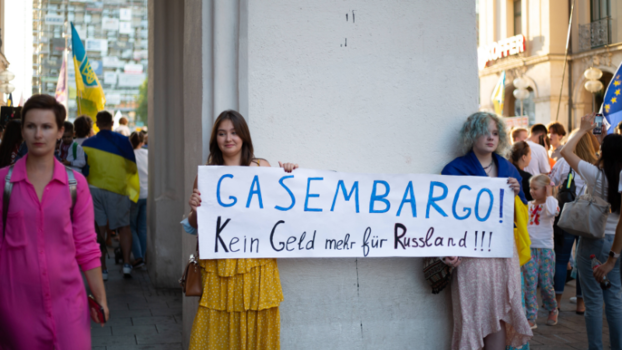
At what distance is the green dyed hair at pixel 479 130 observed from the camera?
4344 mm

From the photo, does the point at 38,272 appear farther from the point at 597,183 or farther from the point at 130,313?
the point at 597,183

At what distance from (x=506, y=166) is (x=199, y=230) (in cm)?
233

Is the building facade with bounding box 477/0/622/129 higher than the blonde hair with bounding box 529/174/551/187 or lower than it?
higher

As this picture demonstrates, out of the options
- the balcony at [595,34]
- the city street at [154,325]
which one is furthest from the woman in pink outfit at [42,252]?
the balcony at [595,34]

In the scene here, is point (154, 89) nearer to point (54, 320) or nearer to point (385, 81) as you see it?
point (385, 81)

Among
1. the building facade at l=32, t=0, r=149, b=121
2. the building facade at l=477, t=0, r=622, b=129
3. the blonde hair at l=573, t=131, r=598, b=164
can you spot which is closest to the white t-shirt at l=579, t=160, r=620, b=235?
the blonde hair at l=573, t=131, r=598, b=164

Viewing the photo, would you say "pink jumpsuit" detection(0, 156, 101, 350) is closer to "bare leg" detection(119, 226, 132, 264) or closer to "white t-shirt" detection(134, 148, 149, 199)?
"bare leg" detection(119, 226, 132, 264)

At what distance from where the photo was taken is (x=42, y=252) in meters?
2.87

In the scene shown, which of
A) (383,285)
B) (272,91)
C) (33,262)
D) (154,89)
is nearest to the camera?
(33,262)

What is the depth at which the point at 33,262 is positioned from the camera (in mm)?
2861

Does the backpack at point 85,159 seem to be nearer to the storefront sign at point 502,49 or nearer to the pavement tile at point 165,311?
the pavement tile at point 165,311

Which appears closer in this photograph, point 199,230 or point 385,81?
point 199,230

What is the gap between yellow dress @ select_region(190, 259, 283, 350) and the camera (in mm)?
3609

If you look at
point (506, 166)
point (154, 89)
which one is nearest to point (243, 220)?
point (506, 166)
